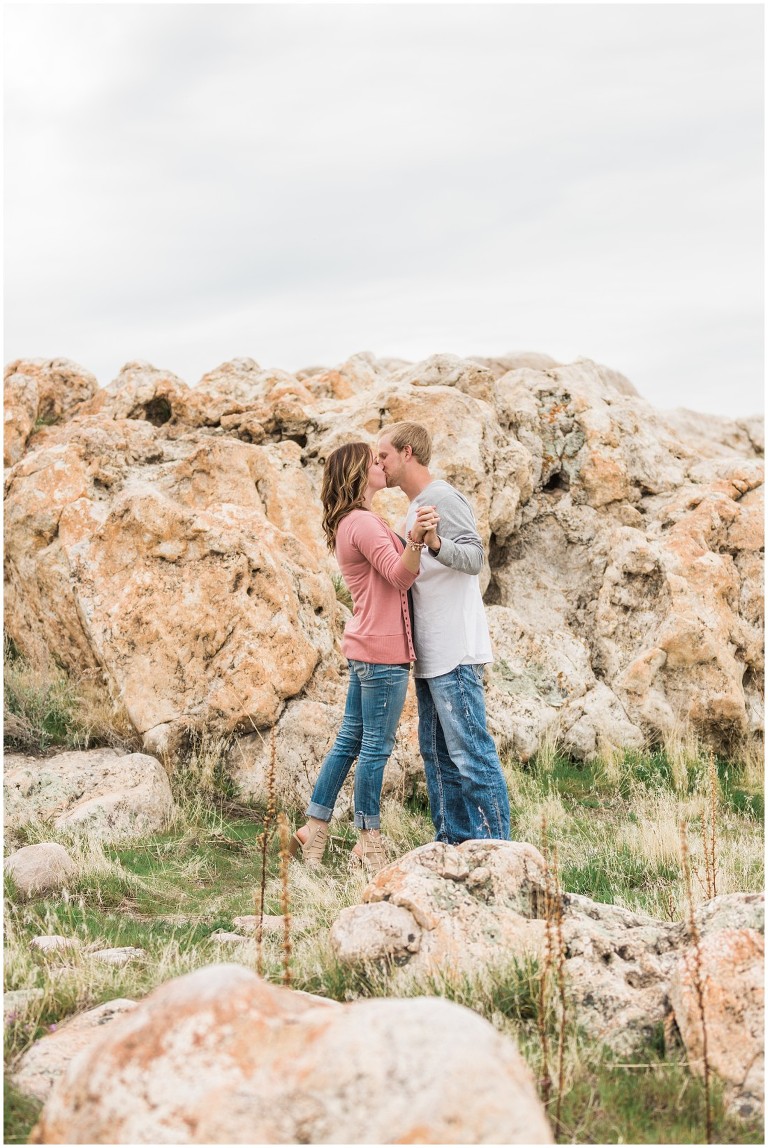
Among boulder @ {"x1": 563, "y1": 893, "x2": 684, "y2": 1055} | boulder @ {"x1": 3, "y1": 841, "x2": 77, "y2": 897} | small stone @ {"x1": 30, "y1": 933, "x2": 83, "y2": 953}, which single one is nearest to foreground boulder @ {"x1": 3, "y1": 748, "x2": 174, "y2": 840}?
boulder @ {"x1": 3, "y1": 841, "x2": 77, "y2": 897}

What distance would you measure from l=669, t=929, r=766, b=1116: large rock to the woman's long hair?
3249 mm

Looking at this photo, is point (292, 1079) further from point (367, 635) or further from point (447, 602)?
point (447, 602)

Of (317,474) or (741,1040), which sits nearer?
(741,1040)

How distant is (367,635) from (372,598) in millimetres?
222

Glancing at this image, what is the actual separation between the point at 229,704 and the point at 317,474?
126 inches

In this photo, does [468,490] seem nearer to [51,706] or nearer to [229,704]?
[229,704]

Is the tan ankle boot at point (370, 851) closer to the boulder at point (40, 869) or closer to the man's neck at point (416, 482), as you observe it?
the boulder at point (40, 869)

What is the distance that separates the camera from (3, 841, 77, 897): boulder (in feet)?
17.2

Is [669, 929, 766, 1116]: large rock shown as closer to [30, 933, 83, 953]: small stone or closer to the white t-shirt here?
the white t-shirt

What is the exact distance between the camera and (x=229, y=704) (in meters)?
7.21

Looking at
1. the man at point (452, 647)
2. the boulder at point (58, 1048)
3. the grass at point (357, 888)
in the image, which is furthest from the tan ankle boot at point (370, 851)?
the boulder at point (58, 1048)

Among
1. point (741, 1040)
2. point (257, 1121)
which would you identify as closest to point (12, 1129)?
point (257, 1121)

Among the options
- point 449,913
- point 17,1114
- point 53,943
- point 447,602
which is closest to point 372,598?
point 447,602

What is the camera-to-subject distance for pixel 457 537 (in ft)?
18.1
